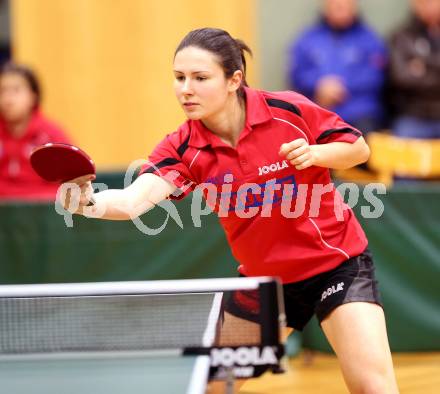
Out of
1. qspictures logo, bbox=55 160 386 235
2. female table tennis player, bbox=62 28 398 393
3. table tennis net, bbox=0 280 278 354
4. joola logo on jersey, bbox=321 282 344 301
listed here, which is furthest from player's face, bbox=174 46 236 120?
joola logo on jersey, bbox=321 282 344 301

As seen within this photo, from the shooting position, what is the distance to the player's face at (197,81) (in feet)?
11.0

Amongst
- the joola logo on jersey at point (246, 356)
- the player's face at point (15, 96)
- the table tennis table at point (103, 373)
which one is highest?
the player's face at point (15, 96)

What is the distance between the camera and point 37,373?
319 cm

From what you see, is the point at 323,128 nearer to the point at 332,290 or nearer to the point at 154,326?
the point at 332,290

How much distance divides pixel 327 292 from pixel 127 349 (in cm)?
88

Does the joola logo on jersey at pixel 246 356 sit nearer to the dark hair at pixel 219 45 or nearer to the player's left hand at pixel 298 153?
the player's left hand at pixel 298 153

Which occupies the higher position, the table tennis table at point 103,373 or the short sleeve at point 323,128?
the short sleeve at point 323,128

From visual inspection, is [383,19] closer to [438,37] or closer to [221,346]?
[438,37]

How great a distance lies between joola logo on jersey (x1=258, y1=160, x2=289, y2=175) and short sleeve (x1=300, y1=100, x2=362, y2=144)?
0.17 m

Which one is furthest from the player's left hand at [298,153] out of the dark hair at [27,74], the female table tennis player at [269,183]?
the dark hair at [27,74]

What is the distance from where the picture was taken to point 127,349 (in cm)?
314

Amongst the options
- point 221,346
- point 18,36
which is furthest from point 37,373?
point 18,36

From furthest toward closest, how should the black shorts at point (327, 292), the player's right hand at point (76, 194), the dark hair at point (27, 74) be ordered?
1. the dark hair at point (27, 74)
2. the black shorts at point (327, 292)
3. the player's right hand at point (76, 194)

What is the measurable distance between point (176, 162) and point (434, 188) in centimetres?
287
